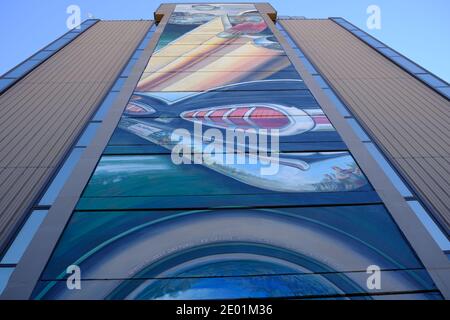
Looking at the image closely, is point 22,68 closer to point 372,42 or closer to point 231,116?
point 231,116

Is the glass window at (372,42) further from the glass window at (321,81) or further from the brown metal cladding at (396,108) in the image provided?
the glass window at (321,81)

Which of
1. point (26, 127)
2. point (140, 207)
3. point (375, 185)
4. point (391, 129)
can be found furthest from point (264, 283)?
point (26, 127)

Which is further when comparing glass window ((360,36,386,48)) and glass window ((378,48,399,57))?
glass window ((360,36,386,48))

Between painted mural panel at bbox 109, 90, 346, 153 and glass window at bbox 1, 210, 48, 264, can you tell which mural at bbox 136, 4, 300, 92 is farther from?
glass window at bbox 1, 210, 48, 264

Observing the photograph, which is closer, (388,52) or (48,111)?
(48,111)

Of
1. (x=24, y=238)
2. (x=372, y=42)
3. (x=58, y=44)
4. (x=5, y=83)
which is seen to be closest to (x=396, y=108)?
(x=372, y=42)

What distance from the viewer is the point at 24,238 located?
7770 mm

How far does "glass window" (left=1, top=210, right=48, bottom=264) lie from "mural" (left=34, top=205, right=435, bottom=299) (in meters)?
0.53

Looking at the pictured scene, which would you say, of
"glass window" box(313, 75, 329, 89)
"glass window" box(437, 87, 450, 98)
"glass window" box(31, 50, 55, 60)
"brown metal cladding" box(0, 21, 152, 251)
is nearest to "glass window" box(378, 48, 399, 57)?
"glass window" box(437, 87, 450, 98)

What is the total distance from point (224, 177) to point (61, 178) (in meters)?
2.96

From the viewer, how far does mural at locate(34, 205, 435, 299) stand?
6.85 meters

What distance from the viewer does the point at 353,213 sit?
8328 millimetres

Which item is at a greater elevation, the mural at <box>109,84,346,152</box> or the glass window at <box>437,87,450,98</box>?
the mural at <box>109,84,346,152</box>

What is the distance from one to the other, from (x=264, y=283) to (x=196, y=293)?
0.92m
